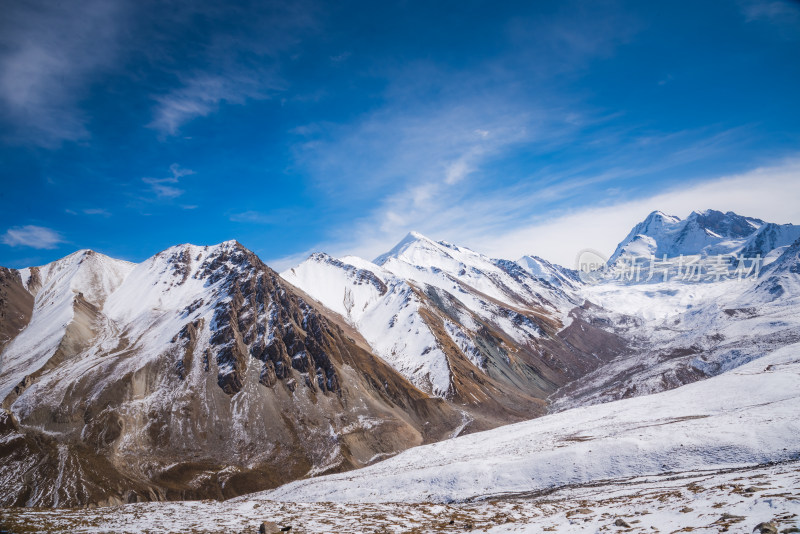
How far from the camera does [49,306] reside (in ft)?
530

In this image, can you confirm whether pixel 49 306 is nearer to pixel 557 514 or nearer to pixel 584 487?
pixel 584 487

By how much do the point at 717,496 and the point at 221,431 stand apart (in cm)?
11368

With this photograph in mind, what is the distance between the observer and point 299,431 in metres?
112

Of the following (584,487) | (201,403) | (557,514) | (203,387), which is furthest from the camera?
(203,387)

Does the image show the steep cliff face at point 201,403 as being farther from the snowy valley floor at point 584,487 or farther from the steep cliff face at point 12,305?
the snowy valley floor at point 584,487

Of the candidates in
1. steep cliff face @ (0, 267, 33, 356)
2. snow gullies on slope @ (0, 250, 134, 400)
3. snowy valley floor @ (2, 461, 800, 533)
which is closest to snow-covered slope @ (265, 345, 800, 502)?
snowy valley floor @ (2, 461, 800, 533)

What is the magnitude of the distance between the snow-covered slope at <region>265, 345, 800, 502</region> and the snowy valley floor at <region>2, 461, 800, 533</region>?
14.1 feet

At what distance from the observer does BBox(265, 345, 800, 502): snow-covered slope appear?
3803 cm

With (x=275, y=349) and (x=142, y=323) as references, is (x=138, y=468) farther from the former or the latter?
(x=142, y=323)

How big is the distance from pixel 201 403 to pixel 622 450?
11147 centimetres

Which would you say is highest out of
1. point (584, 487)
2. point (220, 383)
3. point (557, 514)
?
point (220, 383)

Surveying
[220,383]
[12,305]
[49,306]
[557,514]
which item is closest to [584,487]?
[557,514]

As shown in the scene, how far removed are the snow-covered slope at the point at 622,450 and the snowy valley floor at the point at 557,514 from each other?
4.31 metres

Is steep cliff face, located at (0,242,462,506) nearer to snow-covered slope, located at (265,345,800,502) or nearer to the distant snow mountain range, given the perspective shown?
the distant snow mountain range
